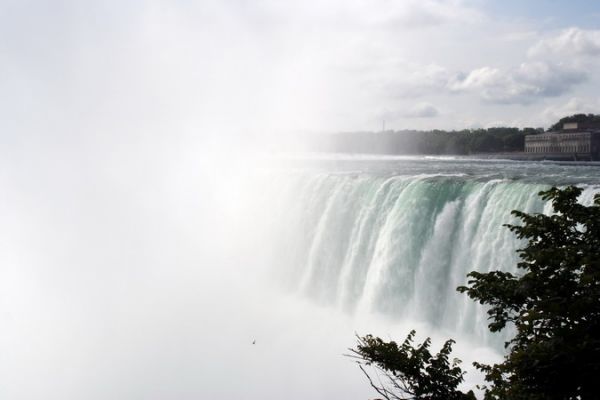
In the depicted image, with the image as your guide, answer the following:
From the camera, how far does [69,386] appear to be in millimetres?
14805

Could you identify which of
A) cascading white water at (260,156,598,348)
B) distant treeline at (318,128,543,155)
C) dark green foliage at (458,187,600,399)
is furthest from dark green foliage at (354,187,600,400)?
distant treeline at (318,128,543,155)

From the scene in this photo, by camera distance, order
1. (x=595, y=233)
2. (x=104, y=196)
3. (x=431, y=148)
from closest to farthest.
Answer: (x=595, y=233) < (x=104, y=196) < (x=431, y=148)

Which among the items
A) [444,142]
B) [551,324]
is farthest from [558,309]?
[444,142]

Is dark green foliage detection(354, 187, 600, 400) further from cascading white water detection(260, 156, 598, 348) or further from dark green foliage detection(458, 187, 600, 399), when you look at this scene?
cascading white water detection(260, 156, 598, 348)

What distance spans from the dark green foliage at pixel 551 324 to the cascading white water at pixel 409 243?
25.2 feet

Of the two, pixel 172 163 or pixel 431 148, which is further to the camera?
pixel 431 148

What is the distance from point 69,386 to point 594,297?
43.8ft

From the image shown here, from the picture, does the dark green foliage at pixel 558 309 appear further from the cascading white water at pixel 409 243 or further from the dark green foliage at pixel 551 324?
the cascading white water at pixel 409 243

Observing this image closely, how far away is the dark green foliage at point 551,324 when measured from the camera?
424 cm

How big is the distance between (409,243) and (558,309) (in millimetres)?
11997

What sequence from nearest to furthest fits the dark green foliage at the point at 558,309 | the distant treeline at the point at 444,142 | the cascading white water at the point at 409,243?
the dark green foliage at the point at 558,309 < the cascading white water at the point at 409,243 < the distant treeline at the point at 444,142

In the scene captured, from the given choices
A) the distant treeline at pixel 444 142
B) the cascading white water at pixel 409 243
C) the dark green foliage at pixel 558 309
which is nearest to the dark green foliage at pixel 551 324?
the dark green foliage at pixel 558 309

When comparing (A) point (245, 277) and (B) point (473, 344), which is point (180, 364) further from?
(A) point (245, 277)

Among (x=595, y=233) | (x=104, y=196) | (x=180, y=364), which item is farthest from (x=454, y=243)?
(x=104, y=196)
